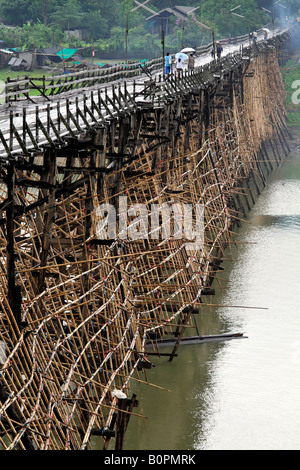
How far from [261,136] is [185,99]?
22.5 metres

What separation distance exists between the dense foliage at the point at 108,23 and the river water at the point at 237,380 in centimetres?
5136

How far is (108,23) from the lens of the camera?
301 ft

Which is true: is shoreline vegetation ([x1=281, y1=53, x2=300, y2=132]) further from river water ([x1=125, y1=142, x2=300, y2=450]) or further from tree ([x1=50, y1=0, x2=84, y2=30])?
river water ([x1=125, y1=142, x2=300, y2=450])

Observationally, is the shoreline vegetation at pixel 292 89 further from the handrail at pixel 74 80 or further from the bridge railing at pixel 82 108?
the bridge railing at pixel 82 108

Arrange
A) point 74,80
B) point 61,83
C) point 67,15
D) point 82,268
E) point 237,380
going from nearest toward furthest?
1. point 82,268
2. point 237,380
3. point 74,80
4. point 61,83
5. point 67,15

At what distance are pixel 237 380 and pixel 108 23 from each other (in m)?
71.3

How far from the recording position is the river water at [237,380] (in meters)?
21.5

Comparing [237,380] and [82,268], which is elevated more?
→ [82,268]

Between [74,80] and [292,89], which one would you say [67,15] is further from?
[74,80]

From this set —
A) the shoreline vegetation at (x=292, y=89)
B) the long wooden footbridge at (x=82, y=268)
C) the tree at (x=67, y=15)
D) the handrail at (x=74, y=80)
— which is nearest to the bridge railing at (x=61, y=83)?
the handrail at (x=74, y=80)

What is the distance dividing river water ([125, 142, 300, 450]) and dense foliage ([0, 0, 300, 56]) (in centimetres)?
5136

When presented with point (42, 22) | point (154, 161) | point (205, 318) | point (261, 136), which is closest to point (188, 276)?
point (205, 318)

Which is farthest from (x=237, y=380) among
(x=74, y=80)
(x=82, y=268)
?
(x=74, y=80)

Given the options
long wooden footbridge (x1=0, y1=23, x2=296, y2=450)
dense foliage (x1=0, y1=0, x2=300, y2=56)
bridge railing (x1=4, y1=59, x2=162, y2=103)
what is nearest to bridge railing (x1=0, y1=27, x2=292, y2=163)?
long wooden footbridge (x1=0, y1=23, x2=296, y2=450)
